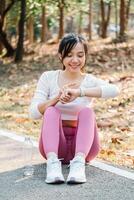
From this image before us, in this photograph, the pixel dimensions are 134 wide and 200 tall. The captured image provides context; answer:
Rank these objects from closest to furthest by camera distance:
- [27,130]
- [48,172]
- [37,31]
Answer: [48,172] → [27,130] → [37,31]

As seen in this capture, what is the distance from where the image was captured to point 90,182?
4.57 meters

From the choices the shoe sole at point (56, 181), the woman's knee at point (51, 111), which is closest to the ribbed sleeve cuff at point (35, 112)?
the woman's knee at point (51, 111)

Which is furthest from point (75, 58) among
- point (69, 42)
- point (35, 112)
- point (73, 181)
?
point (73, 181)

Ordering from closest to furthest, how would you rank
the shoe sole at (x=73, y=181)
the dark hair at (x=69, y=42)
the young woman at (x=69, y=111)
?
the shoe sole at (x=73, y=181) < the young woman at (x=69, y=111) < the dark hair at (x=69, y=42)

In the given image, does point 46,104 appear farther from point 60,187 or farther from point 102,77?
point 102,77

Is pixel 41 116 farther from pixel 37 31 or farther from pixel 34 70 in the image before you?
pixel 37 31

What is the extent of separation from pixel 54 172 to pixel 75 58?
1061 millimetres

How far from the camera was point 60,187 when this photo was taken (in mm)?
4410

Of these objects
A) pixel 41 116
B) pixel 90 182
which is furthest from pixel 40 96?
pixel 90 182

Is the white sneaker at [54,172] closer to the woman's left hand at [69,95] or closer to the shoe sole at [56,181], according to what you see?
the shoe sole at [56,181]

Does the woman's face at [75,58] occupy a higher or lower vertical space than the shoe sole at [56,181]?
higher

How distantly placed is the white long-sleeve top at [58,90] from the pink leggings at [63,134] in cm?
13

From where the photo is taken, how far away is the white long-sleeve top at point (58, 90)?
4922 mm

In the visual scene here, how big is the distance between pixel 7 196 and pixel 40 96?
1115mm
